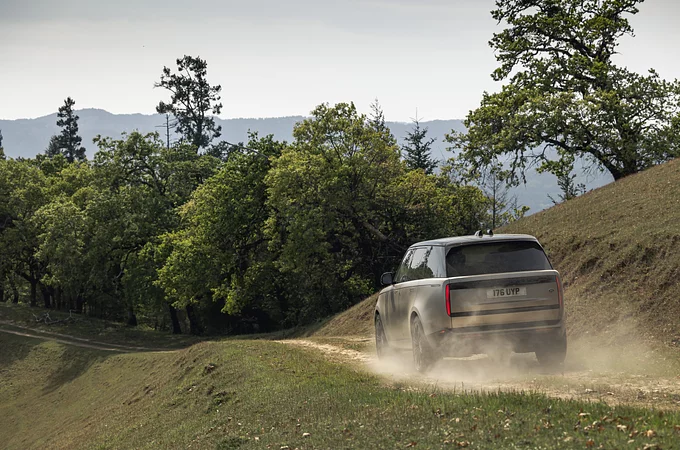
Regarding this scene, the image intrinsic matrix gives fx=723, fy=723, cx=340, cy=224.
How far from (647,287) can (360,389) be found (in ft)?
26.2

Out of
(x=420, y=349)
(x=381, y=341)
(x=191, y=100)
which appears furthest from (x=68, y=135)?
(x=420, y=349)

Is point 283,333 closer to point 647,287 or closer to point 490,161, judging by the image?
point 490,161

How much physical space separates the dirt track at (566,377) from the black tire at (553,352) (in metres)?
0.16

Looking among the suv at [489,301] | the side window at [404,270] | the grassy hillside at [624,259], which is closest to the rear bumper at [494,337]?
the suv at [489,301]

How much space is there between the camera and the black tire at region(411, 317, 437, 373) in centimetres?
1159

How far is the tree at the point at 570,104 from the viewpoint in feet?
112

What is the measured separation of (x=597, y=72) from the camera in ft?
117

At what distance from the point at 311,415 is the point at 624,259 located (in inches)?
410

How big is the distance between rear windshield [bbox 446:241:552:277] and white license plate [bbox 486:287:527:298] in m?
0.35

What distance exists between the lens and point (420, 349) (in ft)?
38.9

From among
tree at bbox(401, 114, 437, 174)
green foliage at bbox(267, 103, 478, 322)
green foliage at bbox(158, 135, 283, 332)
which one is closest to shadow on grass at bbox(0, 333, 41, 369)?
green foliage at bbox(158, 135, 283, 332)

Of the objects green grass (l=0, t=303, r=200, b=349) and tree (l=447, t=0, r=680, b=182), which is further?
green grass (l=0, t=303, r=200, b=349)

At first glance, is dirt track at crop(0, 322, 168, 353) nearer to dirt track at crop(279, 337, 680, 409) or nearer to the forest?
the forest

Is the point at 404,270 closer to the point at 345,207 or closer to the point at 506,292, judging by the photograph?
the point at 506,292
